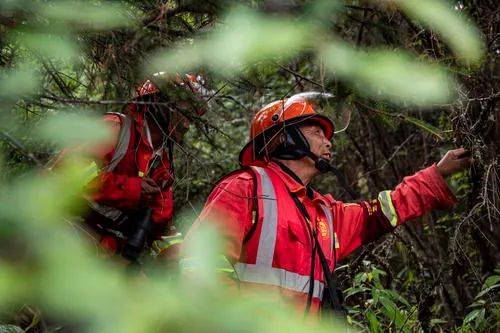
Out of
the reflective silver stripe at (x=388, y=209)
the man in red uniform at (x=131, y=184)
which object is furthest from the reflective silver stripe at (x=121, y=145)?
the reflective silver stripe at (x=388, y=209)

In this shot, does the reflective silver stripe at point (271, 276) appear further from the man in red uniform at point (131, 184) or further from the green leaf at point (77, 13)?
the green leaf at point (77, 13)

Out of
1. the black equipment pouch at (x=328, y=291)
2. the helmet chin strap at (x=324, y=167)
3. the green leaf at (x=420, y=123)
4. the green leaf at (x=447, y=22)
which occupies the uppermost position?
the green leaf at (x=447, y=22)

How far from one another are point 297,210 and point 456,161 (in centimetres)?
101

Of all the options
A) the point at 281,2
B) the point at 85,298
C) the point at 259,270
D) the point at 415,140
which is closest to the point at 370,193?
the point at 415,140

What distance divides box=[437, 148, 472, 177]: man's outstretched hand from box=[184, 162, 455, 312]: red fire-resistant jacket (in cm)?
7

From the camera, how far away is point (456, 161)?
338 centimetres

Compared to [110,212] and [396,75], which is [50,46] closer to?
[396,75]

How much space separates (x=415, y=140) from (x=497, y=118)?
74.6 inches

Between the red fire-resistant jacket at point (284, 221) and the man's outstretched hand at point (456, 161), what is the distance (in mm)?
75

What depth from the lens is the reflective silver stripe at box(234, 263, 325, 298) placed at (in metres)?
2.90

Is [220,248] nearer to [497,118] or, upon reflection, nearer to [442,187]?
[442,187]

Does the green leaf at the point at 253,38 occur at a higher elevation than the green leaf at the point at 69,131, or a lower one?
higher

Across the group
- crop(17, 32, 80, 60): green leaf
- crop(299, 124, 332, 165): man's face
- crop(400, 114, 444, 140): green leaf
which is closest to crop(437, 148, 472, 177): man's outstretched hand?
crop(299, 124, 332, 165): man's face

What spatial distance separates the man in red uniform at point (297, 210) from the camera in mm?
2906
